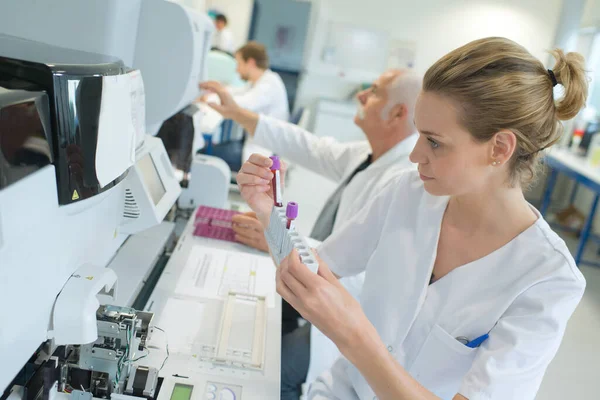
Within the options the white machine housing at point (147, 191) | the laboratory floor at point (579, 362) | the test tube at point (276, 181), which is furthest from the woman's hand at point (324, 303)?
the laboratory floor at point (579, 362)

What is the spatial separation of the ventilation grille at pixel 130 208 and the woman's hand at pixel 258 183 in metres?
0.24

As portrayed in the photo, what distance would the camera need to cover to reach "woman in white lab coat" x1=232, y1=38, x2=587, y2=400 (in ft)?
3.07

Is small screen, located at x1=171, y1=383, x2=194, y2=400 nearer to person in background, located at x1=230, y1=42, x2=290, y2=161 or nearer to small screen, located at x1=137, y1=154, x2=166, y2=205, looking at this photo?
small screen, located at x1=137, y1=154, x2=166, y2=205

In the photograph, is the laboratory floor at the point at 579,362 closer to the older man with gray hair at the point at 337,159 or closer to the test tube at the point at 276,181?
the older man with gray hair at the point at 337,159

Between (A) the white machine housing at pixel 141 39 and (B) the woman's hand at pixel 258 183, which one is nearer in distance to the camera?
(A) the white machine housing at pixel 141 39

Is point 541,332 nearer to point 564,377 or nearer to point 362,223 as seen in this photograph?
point 362,223

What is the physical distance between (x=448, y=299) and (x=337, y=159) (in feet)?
3.63

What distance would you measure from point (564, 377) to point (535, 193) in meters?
3.91

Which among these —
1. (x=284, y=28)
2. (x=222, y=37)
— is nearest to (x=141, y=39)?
(x=222, y=37)

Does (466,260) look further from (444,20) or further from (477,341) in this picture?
(444,20)

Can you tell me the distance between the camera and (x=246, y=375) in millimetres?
1068

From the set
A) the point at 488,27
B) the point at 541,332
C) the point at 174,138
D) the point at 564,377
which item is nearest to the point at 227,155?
the point at 174,138

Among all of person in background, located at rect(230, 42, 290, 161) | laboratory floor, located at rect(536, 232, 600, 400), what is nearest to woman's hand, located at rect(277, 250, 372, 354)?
laboratory floor, located at rect(536, 232, 600, 400)

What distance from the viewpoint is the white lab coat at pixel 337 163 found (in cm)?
161
